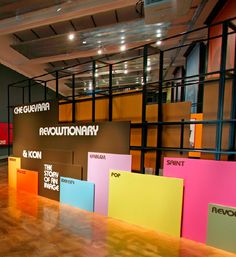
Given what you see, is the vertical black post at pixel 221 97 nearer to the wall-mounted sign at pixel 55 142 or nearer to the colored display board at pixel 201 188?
the colored display board at pixel 201 188

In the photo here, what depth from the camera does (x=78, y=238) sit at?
273 centimetres

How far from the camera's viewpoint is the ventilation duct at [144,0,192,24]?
323 cm

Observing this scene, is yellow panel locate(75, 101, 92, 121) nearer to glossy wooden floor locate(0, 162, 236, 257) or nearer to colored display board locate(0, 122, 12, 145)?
glossy wooden floor locate(0, 162, 236, 257)

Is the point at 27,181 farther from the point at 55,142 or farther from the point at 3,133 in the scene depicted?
the point at 3,133

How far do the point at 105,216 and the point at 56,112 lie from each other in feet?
7.02

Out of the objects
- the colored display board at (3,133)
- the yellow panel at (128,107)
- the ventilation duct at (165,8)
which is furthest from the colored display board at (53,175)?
the colored display board at (3,133)

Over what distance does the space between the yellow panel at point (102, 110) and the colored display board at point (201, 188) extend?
1562 mm

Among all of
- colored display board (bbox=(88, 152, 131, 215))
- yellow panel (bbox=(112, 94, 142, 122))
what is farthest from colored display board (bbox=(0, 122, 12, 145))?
yellow panel (bbox=(112, 94, 142, 122))

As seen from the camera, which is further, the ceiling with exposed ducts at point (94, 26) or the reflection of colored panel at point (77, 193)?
the ceiling with exposed ducts at point (94, 26)

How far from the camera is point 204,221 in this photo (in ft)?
8.62

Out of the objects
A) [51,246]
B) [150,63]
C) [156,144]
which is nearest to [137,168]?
[156,144]

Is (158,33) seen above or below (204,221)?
above

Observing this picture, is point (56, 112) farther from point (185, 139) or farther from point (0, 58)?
point (0, 58)

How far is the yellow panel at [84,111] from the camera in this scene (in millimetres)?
4242
